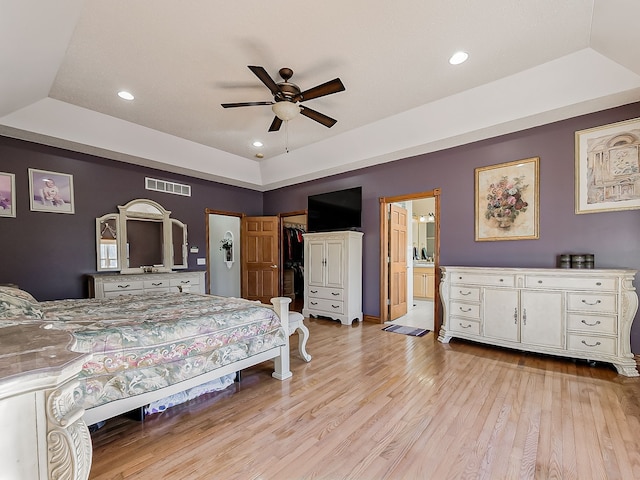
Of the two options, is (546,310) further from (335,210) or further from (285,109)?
(285,109)

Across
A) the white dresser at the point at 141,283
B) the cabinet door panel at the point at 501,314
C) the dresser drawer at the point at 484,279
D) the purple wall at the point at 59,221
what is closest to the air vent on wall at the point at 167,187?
the purple wall at the point at 59,221

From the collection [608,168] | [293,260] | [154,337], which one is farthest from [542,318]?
[293,260]

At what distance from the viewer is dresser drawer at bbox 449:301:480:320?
11.4 feet

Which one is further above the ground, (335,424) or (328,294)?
(328,294)

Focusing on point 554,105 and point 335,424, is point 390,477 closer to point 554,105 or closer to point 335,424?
point 335,424

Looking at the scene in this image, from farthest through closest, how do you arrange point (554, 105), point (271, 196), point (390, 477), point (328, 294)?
point (271, 196), point (328, 294), point (554, 105), point (390, 477)

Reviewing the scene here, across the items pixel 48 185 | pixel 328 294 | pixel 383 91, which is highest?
pixel 383 91

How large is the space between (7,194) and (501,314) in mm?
6005

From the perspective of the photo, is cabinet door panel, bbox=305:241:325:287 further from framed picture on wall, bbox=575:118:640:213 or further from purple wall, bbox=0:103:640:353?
framed picture on wall, bbox=575:118:640:213

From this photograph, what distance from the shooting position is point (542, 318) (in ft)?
10.0

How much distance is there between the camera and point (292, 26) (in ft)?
7.61

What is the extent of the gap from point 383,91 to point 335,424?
3266 millimetres

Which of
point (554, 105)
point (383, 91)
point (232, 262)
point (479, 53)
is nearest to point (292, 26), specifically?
point (383, 91)

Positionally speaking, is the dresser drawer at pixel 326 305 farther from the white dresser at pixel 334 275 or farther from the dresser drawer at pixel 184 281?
the dresser drawer at pixel 184 281
